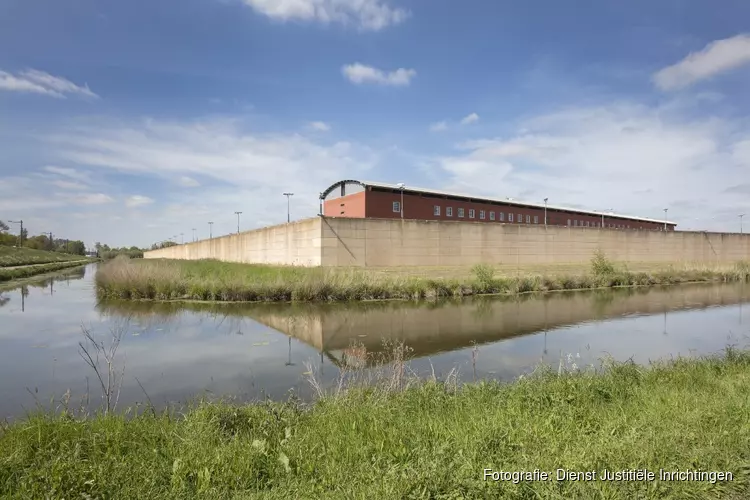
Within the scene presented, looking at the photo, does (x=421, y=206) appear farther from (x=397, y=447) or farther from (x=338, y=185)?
(x=397, y=447)

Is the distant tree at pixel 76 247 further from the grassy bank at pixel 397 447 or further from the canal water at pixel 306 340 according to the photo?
the grassy bank at pixel 397 447

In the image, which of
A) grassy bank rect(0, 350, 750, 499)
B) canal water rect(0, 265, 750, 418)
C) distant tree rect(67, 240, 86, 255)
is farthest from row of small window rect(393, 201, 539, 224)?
distant tree rect(67, 240, 86, 255)

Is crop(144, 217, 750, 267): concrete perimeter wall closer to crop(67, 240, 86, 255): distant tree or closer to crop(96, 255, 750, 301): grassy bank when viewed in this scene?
crop(96, 255, 750, 301): grassy bank

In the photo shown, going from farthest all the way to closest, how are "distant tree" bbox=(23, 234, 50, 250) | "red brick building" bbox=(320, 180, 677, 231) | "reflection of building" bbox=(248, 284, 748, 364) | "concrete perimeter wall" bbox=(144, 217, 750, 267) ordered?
1. "distant tree" bbox=(23, 234, 50, 250)
2. "red brick building" bbox=(320, 180, 677, 231)
3. "concrete perimeter wall" bbox=(144, 217, 750, 267)
4. "reflection of building" bbox=(248, 284, 748, 364)

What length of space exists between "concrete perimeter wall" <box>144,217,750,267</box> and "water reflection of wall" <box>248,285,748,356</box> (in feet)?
29.9

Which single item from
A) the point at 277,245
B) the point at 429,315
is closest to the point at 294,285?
the point at 429,315

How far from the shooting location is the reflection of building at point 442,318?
37.7 feet

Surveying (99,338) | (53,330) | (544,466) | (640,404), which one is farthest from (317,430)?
(53,330)

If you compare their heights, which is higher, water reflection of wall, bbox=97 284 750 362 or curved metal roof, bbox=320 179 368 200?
curved metal roof, bbox=320 179 368 200

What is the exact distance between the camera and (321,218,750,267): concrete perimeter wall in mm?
28000

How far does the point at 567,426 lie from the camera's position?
177 inches

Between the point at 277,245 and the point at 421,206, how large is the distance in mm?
14628

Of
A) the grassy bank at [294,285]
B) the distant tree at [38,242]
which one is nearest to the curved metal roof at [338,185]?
the grassy bank at [294,285]

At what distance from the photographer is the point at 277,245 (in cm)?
3497
